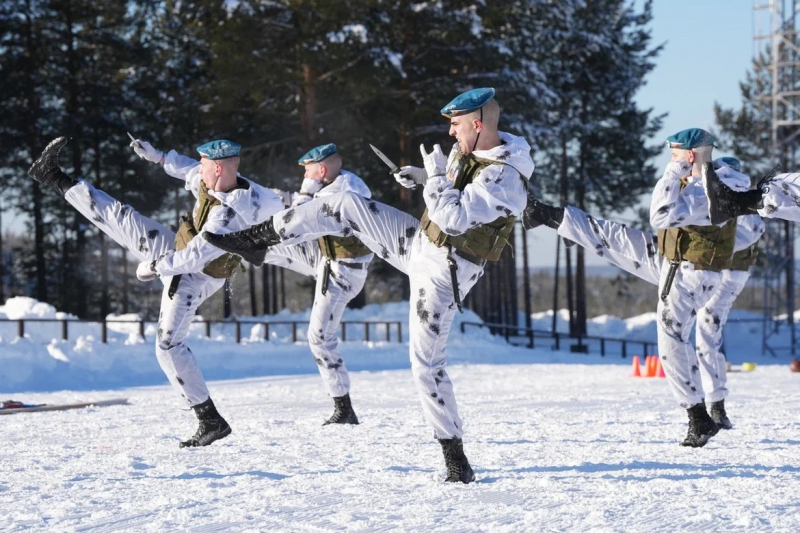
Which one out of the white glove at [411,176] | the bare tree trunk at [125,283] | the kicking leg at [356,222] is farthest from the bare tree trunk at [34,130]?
the white glove at [411,176]

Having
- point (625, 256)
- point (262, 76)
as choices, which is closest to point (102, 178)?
point (262, 76)

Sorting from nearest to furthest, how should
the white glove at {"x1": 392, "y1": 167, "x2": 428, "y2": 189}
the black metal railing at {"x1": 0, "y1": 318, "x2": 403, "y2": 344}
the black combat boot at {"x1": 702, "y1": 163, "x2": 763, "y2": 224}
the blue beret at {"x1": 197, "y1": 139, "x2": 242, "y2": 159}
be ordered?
the white glove at {"x1": 392, "y1": 167, "x2": 428, "y2": 189}
the black combat boot at {"x1": 702, "y1": 163, "x2": 763, "y2": 224}
the blue beret at {"x1": 197, "y1": 139, "x2": 242, "y2": 159}
the black metal railing at {"x1": 0, "y1": 318, "x2": 403, "y2": 344}

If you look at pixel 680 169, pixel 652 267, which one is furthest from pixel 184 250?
pixel 680 169

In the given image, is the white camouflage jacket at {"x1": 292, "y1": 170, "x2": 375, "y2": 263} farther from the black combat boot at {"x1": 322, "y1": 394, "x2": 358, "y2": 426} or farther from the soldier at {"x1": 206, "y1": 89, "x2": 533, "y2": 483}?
the soldier at {"x1": 206, "y1": 89, "x2": 533, "y2": 483}

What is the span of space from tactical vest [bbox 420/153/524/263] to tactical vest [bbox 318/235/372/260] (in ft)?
10.1

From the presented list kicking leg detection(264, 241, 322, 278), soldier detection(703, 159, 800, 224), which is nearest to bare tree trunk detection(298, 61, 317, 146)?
kicking leg detection(264, 241, 322, 278)

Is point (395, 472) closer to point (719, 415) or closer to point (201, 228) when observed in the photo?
point (201, 228)

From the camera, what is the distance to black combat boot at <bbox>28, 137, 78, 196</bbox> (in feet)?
27.5

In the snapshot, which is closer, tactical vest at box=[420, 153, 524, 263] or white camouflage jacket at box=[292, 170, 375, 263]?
tactical vest at box=[420, 153, 524, 263]

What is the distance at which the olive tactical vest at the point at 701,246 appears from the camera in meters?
7.90

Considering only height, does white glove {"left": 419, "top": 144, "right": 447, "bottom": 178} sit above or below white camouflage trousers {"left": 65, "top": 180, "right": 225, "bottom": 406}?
above

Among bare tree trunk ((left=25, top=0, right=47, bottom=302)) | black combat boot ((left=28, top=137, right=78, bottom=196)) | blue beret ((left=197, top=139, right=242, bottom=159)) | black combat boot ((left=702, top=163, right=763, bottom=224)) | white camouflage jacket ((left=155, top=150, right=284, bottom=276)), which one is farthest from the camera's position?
bare tree trunk ((left=25, top=0, right=47, bottom=302))

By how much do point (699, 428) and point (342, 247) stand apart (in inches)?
135

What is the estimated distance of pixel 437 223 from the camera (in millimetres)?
5957
